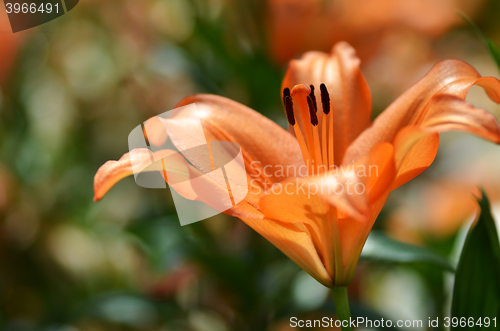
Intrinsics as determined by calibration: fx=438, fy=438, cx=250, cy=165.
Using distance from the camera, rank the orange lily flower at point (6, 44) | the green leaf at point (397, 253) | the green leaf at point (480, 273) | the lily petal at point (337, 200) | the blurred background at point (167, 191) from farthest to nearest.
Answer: the orange lily flower at point (6, 44) → the blurred background at point (167, 191) → the green leaf at point (397, 253) → the green leaf at point (480, 273) → the lily petal at point (337, 200)

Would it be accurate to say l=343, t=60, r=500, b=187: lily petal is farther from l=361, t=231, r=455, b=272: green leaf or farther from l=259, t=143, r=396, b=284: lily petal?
l=361, t=231, r=455, b=272: green leaf

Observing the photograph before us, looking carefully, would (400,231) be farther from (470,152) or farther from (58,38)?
(58,38)

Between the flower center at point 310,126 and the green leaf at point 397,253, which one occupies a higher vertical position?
the flower center at point 310,126

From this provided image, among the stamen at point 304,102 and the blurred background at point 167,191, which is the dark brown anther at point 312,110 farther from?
the blurred background at point 167,191

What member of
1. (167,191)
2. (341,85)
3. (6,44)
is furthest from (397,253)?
(6,44)

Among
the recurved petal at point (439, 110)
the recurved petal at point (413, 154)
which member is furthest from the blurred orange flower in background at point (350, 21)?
the recurved petal at point (413, 154)

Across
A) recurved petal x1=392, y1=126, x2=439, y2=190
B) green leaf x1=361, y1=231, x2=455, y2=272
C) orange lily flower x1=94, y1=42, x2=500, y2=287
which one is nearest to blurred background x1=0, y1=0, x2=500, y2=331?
green leaf x1=361, y1=231, x2=455, y2=272

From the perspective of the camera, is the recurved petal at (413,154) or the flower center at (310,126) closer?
the recurved petal at (413,154)

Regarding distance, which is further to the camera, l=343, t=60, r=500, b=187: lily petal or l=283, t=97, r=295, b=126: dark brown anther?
l=283, t=97, r=295, b=126: dark brown anther
